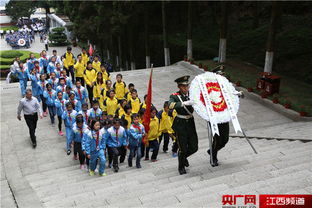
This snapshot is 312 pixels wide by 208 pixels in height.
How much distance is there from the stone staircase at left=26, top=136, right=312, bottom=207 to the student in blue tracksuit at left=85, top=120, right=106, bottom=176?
0.43 m

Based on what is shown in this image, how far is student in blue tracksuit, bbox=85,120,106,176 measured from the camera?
711 centimetres

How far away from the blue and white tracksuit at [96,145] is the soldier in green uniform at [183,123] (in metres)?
1.71

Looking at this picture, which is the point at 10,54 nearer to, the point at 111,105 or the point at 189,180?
the point at 111,105

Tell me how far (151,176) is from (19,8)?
6183 cm

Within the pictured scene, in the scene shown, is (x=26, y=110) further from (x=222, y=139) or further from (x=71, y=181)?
(x=222, y=139)

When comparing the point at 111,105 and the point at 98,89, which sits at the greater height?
the point at 98,89

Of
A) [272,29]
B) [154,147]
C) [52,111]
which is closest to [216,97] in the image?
[154,147]

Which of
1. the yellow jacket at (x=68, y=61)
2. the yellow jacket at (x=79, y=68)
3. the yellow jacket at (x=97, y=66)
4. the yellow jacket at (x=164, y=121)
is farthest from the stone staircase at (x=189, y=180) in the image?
the yellow jacket at (x=68, y=61)

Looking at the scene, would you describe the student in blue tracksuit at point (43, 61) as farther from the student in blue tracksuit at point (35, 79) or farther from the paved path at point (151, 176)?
the paved path at point (151, 176)

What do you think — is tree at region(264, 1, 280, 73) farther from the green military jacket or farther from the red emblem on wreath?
the green military jacket

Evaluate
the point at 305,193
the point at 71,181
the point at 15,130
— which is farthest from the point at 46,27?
the point at 305,193

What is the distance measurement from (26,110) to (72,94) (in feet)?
4.03

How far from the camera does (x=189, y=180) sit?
6012 millimetres

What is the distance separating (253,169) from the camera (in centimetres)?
586
